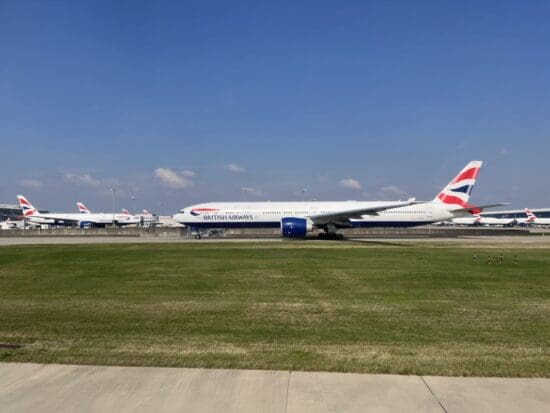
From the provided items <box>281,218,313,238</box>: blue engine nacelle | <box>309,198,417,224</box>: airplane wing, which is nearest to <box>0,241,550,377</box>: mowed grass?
<box>309,198,417,224</box>: airplane wing

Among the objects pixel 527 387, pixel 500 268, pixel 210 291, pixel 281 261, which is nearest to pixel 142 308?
pixel 210 291

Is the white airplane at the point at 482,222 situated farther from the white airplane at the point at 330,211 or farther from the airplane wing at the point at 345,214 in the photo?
the airplane wing at the point at 345,214

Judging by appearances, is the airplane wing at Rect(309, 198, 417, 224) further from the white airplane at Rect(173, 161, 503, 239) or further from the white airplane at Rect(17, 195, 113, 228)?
the white airplane at Rect(17, 195, 113, 228)

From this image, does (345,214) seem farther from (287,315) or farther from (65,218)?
(65,218)

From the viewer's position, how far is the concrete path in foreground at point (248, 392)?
476 centimetres

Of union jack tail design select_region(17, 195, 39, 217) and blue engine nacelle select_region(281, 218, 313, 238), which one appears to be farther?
union jack tail design select_region(17, 195, 39, 217)

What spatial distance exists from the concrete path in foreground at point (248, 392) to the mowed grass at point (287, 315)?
0.36 m

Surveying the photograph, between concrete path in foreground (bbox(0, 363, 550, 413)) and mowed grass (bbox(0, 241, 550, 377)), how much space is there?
36cm

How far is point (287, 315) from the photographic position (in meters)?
9.80

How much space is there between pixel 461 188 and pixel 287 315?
4090 cm

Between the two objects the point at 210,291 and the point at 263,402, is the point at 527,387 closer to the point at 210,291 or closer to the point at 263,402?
the point at 263,402

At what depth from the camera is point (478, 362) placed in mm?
6277

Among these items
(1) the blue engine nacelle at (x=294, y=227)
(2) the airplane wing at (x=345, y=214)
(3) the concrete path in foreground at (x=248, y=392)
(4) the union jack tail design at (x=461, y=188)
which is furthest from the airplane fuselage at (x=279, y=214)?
(3) the concrete path in foreground at (x=248, y=392)

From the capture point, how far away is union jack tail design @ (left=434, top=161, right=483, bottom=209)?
45.3 meters
